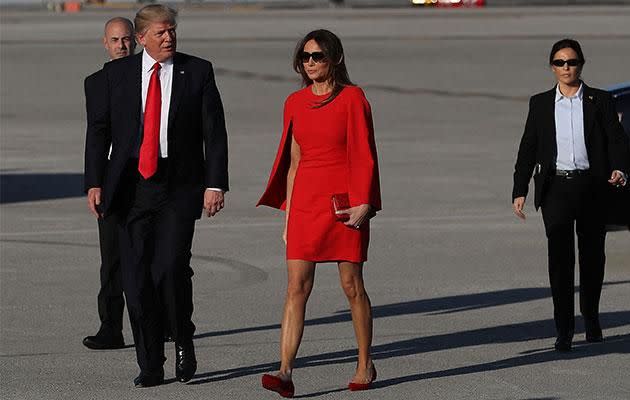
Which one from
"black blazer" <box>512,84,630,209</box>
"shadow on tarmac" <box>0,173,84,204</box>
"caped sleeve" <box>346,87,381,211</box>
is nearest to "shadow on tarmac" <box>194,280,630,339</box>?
"black blazer" <box>512,84,630,209</box>

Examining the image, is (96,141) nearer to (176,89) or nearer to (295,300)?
(176,89)

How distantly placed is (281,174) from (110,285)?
174 cm

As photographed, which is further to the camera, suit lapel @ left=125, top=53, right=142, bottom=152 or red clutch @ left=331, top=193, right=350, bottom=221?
suit lapel @ left=125, top=53, right=142, bottom=152

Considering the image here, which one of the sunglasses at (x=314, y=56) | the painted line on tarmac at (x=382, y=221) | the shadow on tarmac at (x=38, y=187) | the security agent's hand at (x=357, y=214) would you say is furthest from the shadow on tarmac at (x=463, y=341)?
the shadow on tarmac at (x=38, y=187)

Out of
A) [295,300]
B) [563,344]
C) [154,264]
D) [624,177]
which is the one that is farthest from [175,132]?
[624,177]

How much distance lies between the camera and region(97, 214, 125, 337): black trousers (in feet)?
31.4

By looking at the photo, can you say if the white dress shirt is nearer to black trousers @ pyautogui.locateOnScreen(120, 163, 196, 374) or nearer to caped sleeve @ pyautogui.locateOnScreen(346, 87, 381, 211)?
black trousers @ pyautogui.locateOnScreen(120, 163, 196, 374)

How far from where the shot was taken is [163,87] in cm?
842

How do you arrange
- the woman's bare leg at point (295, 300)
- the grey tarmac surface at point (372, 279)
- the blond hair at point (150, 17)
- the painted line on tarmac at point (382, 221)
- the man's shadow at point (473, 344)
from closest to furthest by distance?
the woman's bare leg at point (295, 300)
the blond hair at point (150, 17)
the grey tarmac surface at point (372, 279)
the man's shadow at point (473, 344)
the painted line on tarmac at point (382, 221)

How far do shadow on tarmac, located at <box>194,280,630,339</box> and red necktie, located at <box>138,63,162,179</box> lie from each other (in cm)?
208

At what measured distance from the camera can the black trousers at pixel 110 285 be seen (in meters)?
9.58

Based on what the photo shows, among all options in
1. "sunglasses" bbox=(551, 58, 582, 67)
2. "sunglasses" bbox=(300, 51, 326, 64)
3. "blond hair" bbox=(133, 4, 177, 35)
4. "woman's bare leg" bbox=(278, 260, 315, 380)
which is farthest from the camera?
"sunglasses" bbox=(551, 58, 582, 67)

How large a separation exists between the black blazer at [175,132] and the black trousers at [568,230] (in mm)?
2185

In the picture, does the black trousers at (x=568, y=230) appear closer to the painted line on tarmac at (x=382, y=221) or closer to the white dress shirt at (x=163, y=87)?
the white dress shirt at (x=163, y=87)
